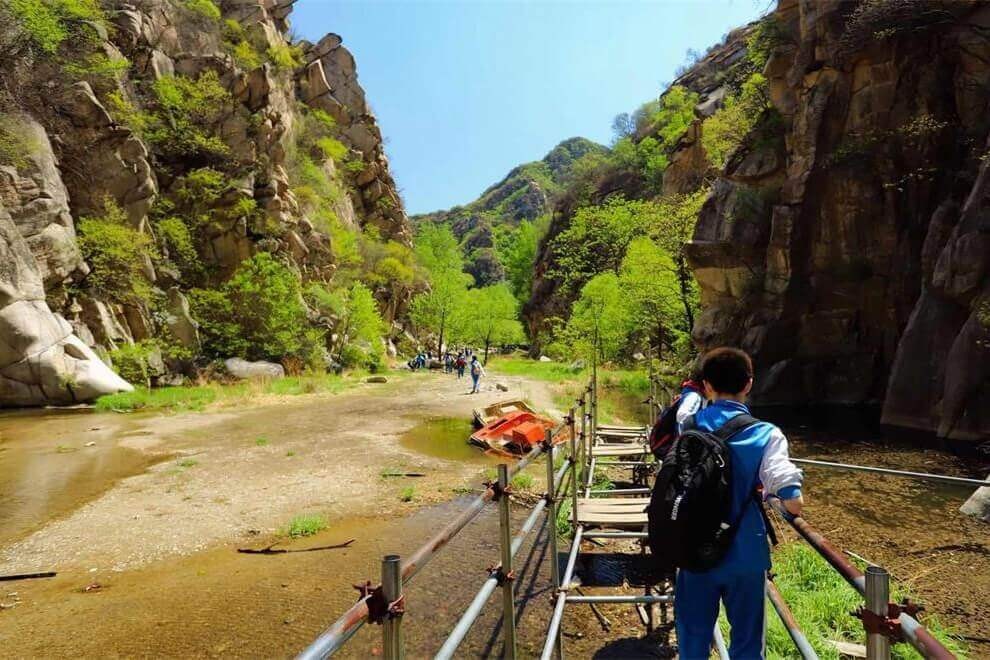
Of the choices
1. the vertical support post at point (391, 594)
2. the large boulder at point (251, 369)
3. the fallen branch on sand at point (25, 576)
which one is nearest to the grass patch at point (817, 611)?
the vertical support post at point (391, 594)

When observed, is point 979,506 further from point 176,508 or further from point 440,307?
point 440,307

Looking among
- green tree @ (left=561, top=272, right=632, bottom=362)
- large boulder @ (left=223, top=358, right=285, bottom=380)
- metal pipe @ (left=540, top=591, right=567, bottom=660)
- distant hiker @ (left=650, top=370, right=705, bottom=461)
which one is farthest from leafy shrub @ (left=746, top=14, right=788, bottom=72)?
large boulder @ (left=223, top=358, right=285, bottom=380)

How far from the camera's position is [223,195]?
32.2 m

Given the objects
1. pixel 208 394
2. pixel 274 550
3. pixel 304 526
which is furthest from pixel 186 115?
pixel 274 550

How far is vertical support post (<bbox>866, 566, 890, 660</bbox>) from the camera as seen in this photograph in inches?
60.9

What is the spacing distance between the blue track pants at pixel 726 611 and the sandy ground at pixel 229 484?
23.4ft

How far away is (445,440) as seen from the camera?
15453 millimetres

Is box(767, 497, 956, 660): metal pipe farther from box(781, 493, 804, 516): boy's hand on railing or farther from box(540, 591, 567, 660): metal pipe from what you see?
box(540, 591, 567, 660): metal pipe

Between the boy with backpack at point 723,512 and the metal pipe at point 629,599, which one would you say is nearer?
the boy with backpack at point 723,512

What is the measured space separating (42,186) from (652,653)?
29863 millimetres

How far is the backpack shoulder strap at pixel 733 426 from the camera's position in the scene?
2410 mm

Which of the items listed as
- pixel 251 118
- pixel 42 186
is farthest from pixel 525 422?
pixel 251 118

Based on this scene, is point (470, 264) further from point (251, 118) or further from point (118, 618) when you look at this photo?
point (118, 618)

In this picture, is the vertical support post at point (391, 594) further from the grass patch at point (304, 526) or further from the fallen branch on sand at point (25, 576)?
the fallen branch on sand at point (25, 576)
